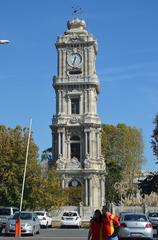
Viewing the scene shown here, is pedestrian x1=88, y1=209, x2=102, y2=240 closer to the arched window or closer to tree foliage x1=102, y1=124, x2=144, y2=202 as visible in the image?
the arched window

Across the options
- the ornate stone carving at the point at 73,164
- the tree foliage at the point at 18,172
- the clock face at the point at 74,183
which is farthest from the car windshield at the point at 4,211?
the clock face at the point at 74,183

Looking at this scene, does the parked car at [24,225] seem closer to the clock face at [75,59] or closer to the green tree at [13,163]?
the green tree at [13,163]

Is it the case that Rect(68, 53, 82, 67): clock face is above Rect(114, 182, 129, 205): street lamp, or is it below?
above

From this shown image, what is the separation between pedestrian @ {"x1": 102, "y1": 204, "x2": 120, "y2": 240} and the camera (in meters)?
15.8

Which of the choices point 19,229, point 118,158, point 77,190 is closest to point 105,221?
point 19,229

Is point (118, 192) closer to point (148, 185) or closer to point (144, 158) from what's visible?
point (144, 158)

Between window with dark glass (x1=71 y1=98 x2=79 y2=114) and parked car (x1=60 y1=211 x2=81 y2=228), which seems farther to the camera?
window with dark glass (x1=71 y1=98 x2=79 y2=114)

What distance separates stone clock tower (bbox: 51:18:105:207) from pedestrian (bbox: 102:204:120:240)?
7133 cm

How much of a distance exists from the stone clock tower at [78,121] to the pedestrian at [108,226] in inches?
2808

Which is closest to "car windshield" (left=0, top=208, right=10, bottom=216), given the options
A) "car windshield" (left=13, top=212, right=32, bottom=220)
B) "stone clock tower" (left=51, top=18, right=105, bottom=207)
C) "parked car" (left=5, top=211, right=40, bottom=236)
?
"car windshield" (left=13, top=212, right=32, bottom=220)

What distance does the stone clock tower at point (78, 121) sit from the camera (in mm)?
88562

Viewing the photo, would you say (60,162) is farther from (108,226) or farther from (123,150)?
(108,226)

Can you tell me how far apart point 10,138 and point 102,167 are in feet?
A: 119

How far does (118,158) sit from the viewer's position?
109 m
